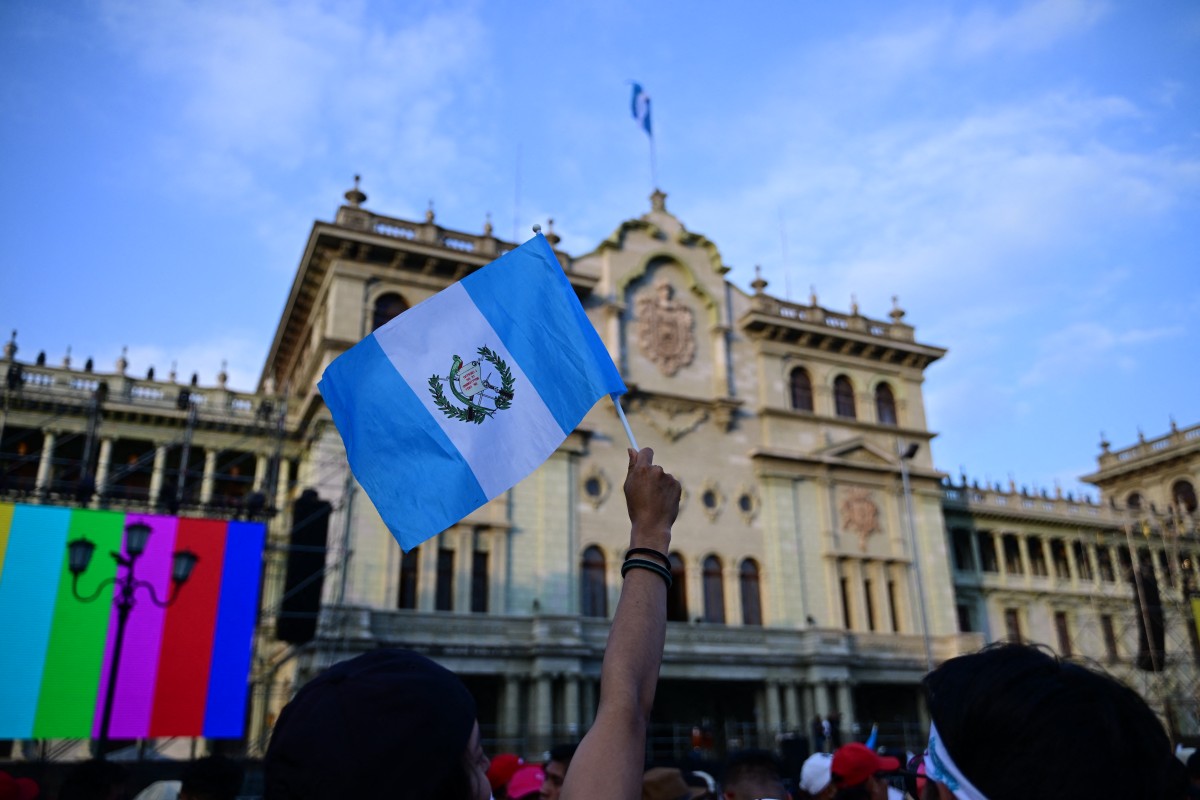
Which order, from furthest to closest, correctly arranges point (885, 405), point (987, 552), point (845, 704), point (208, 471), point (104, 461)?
point (987, 552) → point (885, 405) → point (845, 704) → point (208, 471) → point (104, 461)

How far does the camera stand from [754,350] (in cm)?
3347

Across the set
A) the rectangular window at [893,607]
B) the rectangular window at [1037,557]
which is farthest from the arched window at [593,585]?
the rectangular window at [1037,557]

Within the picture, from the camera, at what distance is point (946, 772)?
178 centimetres

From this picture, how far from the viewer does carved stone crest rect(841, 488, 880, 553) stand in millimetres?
32281

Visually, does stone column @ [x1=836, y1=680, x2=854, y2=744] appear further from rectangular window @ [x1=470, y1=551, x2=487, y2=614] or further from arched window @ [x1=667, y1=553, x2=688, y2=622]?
rectangular window @ [x1=470, y1=551, x2=487, y2=614]

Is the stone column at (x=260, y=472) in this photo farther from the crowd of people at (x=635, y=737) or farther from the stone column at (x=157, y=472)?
the crowd of people at (x=635, y=737)

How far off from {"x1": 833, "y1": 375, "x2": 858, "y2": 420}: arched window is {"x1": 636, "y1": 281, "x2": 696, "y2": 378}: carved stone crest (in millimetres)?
6193

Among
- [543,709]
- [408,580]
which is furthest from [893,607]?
[408,580]

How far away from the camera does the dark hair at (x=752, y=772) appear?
5.36 meters

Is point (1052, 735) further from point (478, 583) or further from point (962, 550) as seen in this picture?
point (962, 550)

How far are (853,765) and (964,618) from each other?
35593 millimetres

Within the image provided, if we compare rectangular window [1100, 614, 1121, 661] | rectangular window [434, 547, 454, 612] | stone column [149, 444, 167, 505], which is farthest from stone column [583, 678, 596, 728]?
rectangular window [1100, 614, 1121, 661]

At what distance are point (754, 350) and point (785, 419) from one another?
2741mm

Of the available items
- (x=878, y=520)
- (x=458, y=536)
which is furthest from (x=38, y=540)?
(x=878, y=520)
